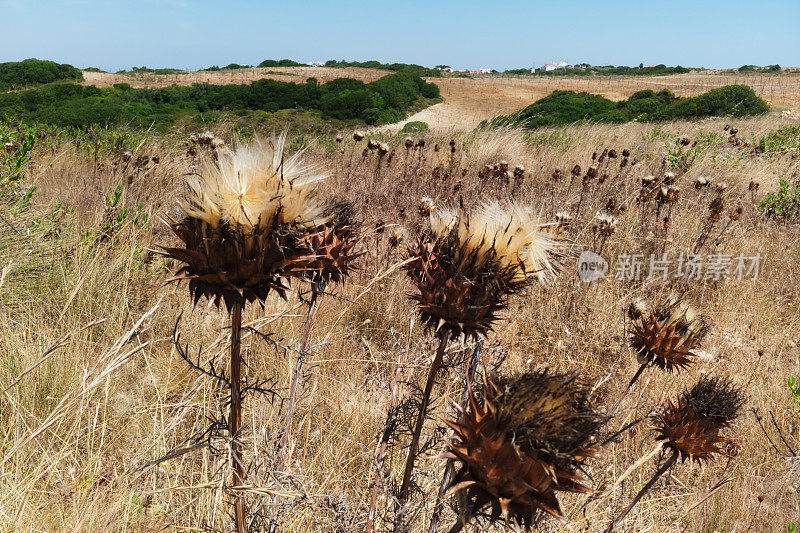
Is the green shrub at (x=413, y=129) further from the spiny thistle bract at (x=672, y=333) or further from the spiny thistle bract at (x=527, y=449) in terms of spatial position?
the spiny thistle bract at (x=527, y=449)

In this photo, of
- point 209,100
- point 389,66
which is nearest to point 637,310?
point 209,100

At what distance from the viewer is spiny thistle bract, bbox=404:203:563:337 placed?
1282 mm

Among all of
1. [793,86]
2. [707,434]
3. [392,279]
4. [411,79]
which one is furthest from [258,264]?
[793,86]

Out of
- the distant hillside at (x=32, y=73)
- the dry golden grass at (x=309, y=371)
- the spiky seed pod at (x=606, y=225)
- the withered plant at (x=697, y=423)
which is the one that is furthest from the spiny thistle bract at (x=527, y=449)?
the distant hillside at (x=32, y=73)

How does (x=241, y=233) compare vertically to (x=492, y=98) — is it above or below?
below

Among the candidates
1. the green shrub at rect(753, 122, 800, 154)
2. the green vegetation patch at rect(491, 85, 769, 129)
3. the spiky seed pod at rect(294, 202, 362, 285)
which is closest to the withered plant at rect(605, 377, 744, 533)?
the spiky seed pod at rect(294, 202, 362, 285)

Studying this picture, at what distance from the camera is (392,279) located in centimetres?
431

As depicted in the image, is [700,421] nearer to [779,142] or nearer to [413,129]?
[779,142]

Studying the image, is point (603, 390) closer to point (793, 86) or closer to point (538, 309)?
point (538, 309)

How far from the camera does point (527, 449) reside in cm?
101

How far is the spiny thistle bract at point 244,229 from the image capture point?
100cm

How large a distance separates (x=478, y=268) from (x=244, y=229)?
2.05ft

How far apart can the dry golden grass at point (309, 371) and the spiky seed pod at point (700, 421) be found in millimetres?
286

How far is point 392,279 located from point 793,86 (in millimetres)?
45724
